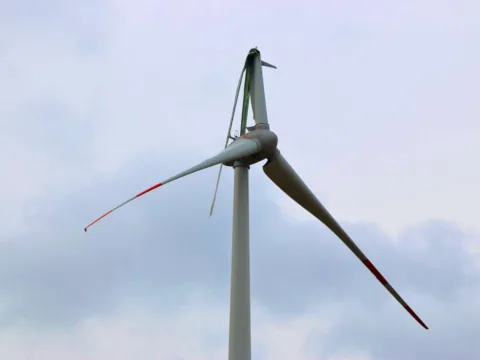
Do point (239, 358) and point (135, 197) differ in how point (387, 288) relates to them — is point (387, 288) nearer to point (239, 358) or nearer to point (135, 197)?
point (239, 358)

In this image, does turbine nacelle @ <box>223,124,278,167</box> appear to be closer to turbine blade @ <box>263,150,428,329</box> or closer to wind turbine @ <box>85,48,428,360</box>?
wind turbine @ <box>85,48,428,360</box>

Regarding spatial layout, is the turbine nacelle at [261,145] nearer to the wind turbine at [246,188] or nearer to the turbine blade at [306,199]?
the wind turbine at [246,188]

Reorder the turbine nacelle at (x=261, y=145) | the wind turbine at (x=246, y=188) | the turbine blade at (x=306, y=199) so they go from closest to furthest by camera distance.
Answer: the wind turbine at (x=246, y=188) < the turbine nacelle at (x=261, y=145) < the turbine blade at (x=306, y=199)

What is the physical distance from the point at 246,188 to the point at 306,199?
3788mm

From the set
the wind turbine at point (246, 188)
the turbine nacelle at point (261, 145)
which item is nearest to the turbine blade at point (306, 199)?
the wind turbine at point (246, 188)

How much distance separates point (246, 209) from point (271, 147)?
3.27 meters

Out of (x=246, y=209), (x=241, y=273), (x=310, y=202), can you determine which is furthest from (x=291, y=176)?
(x=241, y=273)

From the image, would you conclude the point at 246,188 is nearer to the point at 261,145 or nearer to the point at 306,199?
the point at 261,145

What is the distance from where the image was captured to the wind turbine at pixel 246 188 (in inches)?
1018

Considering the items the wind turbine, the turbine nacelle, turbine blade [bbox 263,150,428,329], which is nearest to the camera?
the wind turbine

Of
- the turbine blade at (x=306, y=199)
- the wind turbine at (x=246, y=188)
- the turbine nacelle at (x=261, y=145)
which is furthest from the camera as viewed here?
the turbine blade at (x=306, y=199)

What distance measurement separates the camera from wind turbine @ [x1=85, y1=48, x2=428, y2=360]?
25859 mm

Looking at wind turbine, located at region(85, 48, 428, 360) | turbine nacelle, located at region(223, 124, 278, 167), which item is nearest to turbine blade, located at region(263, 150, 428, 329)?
wind turbine, located at region(85, 48, 428, 360)

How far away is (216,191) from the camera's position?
1225 inches
